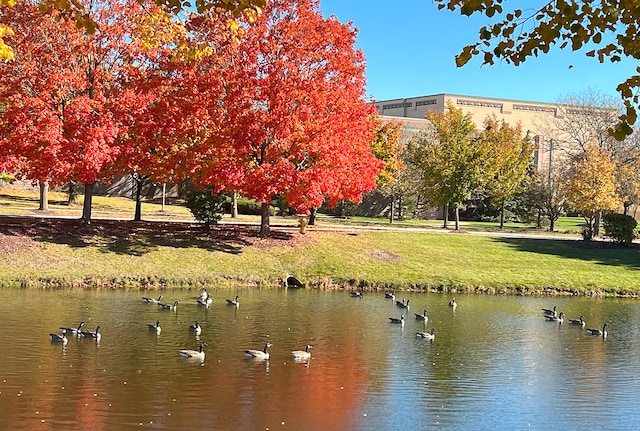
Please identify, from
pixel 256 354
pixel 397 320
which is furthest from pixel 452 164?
pixel 256 354

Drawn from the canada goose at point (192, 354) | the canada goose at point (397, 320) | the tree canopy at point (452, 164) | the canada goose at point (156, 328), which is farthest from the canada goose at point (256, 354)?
the tree canopy at point (452, 164)

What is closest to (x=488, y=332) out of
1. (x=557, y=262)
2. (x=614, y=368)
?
(x=614, y=368)

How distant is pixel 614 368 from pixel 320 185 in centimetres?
1850

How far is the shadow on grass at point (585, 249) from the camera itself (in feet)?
136

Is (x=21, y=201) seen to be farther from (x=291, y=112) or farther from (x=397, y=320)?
(x=397, y=320)

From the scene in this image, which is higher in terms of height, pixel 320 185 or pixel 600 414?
pixel 320 185

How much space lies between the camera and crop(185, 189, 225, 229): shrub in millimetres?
38562

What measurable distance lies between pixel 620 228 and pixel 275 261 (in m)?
23.8

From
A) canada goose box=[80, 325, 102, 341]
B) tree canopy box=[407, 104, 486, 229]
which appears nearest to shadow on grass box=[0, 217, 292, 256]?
canada goose box=[80, 325, 102, 341]

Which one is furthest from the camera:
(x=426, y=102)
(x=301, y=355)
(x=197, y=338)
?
(x=426, y=102)

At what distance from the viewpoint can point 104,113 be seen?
34500mm

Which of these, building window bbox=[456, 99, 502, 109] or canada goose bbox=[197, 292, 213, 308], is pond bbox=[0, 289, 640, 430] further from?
building window bbox=[456, 99, 502, 109]

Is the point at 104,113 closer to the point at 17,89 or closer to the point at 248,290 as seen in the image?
the point at 17,89

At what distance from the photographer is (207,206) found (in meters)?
38.5
